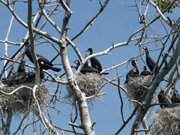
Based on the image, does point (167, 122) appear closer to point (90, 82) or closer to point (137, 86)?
point (137, 86)

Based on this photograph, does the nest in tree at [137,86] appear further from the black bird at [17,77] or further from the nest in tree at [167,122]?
the black bird at [17,77]

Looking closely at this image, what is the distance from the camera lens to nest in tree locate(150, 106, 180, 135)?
9.19 metres

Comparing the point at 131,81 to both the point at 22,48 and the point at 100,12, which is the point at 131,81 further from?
the point at 100,12

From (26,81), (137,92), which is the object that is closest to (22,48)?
(26,81)

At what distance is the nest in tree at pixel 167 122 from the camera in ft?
30.1

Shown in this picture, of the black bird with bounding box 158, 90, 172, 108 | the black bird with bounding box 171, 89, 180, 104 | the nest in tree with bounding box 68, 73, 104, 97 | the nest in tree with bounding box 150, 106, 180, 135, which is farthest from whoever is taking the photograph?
the nest in tree with bounding box 68, 73, 104, 97

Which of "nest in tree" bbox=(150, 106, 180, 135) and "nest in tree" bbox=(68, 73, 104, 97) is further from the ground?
"nest in tree" bbox=(68, 73, 104, 97)

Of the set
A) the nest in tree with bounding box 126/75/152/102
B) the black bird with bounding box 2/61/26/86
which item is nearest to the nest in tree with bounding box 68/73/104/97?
the nest in tree with bounding box 126/75/152/102

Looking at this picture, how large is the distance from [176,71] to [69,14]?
1706mm

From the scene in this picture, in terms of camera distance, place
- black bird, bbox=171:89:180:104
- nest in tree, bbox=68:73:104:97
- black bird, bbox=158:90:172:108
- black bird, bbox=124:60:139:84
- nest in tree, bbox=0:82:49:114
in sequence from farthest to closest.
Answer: black bird, bbox=124:60:139:84 → nest in tree, bbox=68:73:104:97 → black bird, bbox=171:89:180:104 → black bird, bbox=158:90:172:108 → nest in tree, bbox=0:82:49:114

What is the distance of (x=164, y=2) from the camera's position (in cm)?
948

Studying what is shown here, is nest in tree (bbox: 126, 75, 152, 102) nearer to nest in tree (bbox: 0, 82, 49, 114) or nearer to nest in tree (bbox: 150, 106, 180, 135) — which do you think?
nest in tree (bbox: 150, 106, 180, 135)

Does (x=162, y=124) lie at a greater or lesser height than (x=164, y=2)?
lesser

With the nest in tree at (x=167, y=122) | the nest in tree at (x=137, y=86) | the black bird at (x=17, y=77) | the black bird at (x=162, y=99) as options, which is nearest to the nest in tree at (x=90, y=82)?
the nest in tree at (x=137, y=86)
